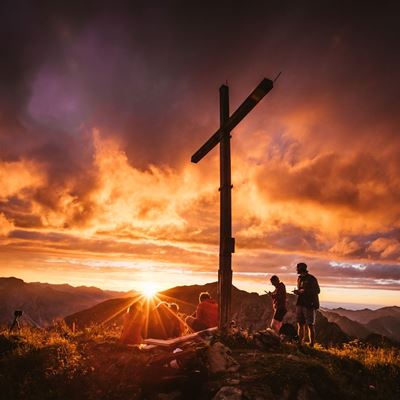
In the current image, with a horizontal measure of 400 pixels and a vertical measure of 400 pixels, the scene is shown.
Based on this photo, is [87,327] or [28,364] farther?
[87,327]

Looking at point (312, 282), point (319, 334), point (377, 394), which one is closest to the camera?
point (377, 394)

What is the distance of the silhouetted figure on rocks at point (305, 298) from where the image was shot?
1018cm

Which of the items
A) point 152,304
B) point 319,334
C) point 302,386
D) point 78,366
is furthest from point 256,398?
point 319,334

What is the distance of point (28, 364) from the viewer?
7352mm

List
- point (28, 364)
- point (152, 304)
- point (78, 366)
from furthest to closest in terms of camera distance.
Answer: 1. point (152, 304)
2. point (28, 364)
3. point (78, 366)

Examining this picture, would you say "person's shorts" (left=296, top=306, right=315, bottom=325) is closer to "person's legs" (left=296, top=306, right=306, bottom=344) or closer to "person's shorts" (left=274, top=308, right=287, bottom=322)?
"person's legs" (left=296, top=306, right=306, bottom=344)

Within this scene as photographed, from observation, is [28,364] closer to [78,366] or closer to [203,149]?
[78,366]

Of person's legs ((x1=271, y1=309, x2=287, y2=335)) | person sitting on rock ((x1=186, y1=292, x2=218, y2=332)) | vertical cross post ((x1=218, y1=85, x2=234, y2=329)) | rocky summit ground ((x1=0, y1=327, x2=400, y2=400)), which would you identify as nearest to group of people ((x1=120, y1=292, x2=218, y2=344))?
rocky summit ground ((x1=0, y1=327, x2=400, y2=400))

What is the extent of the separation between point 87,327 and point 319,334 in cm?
14560

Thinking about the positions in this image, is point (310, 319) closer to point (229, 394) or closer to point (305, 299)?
point (305, 299)

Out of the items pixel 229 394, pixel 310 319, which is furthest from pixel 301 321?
pixel 229 394

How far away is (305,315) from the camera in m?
A: 10.3

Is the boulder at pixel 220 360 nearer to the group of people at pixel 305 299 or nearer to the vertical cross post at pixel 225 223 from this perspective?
the vertical cross post at pixel 225 223

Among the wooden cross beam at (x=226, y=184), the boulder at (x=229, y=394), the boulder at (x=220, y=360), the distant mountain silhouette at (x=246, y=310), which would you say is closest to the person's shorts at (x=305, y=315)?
the wooden cross beam at (x=226, y=184)
